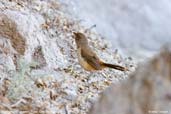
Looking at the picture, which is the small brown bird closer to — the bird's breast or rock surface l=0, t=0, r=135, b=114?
the bird's breast

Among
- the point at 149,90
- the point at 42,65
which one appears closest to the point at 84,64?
the point at 42,65

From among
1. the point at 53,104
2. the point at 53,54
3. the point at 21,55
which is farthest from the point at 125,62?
the point at 53,104

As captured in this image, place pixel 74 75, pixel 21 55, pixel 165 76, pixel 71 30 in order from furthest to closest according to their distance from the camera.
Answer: pixel 71 30 → pixel 74 75 → pixel 21 55 → pixel 165 76

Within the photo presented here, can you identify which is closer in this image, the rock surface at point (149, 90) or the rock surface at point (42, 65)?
the rock surface at point (149, 90)

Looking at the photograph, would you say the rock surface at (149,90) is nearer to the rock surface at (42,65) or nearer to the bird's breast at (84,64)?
the rock surface at (42,65)

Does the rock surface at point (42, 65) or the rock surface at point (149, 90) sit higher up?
the rock surface at point (42, 65)

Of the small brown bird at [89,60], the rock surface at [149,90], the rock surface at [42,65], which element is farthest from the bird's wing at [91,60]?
the rock surface at [149,90]

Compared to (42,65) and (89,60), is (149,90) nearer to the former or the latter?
(42,65)

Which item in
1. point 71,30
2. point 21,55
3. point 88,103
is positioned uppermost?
point 71,30

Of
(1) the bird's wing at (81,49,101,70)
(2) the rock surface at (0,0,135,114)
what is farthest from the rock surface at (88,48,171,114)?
(1) the bird's wing at (81,49,101,70)

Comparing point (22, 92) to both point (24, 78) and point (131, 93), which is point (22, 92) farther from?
point (131, 93)
